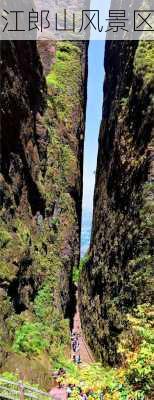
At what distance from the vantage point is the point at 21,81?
18.6m

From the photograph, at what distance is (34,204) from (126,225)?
5204mm

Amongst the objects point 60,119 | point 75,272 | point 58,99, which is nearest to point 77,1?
point 58,99

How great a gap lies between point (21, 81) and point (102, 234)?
835 centimetres

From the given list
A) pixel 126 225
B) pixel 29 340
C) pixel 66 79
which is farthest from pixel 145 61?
pixel 66 79

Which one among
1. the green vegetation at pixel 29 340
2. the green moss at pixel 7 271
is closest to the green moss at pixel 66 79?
the green moss at pixel 7 271

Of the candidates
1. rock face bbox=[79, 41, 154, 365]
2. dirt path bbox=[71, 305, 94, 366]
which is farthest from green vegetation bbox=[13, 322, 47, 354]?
dirt path bbox=[71, 305, 94, 366]

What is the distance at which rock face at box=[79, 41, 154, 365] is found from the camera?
14.7 metres

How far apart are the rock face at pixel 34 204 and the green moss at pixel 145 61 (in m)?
4.67

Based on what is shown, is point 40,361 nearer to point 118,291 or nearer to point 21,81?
point 118,291

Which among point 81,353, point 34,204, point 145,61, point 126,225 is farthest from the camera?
point 81,353

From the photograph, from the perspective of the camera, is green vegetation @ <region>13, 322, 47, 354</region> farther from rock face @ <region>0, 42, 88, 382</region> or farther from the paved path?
the paved path

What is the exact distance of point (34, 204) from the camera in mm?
20594

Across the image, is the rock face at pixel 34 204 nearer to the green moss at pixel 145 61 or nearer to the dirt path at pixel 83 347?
the dirt path at pixel 83 347

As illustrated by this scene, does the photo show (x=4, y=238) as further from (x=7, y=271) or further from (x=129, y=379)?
(x=129, y=379)
